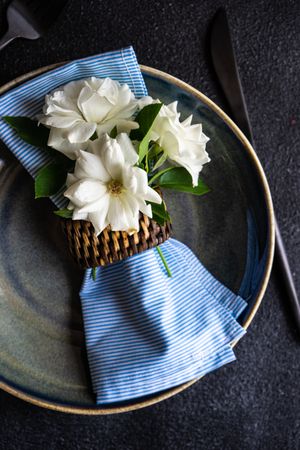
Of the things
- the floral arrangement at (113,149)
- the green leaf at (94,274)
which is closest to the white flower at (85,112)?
the floral arrangement at (113,149)

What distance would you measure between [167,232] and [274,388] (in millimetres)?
271

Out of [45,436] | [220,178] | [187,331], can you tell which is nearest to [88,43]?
[220,178]

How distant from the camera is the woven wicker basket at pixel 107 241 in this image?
0.47 meters

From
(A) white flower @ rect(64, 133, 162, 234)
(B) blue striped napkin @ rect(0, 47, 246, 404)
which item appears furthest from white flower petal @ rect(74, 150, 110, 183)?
(B) blue striped napkin @ rect(0, 47, 246, 404)

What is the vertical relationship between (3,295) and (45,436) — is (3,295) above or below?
above

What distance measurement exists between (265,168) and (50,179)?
0.27 meters

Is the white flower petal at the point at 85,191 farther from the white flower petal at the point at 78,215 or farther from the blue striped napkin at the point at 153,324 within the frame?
the blue striped napkin at the point at 153,324

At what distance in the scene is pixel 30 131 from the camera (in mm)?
490

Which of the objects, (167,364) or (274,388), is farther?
(274,388)

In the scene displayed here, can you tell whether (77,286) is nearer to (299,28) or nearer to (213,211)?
(213,211)

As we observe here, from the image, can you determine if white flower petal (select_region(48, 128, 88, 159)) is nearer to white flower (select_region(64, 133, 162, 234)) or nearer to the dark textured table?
white flower (select_region(64, 133, 162, 234))

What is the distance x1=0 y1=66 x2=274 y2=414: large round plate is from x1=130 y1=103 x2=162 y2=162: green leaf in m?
0.09

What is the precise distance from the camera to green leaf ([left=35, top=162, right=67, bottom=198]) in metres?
0.48

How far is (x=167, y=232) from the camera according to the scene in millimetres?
500
